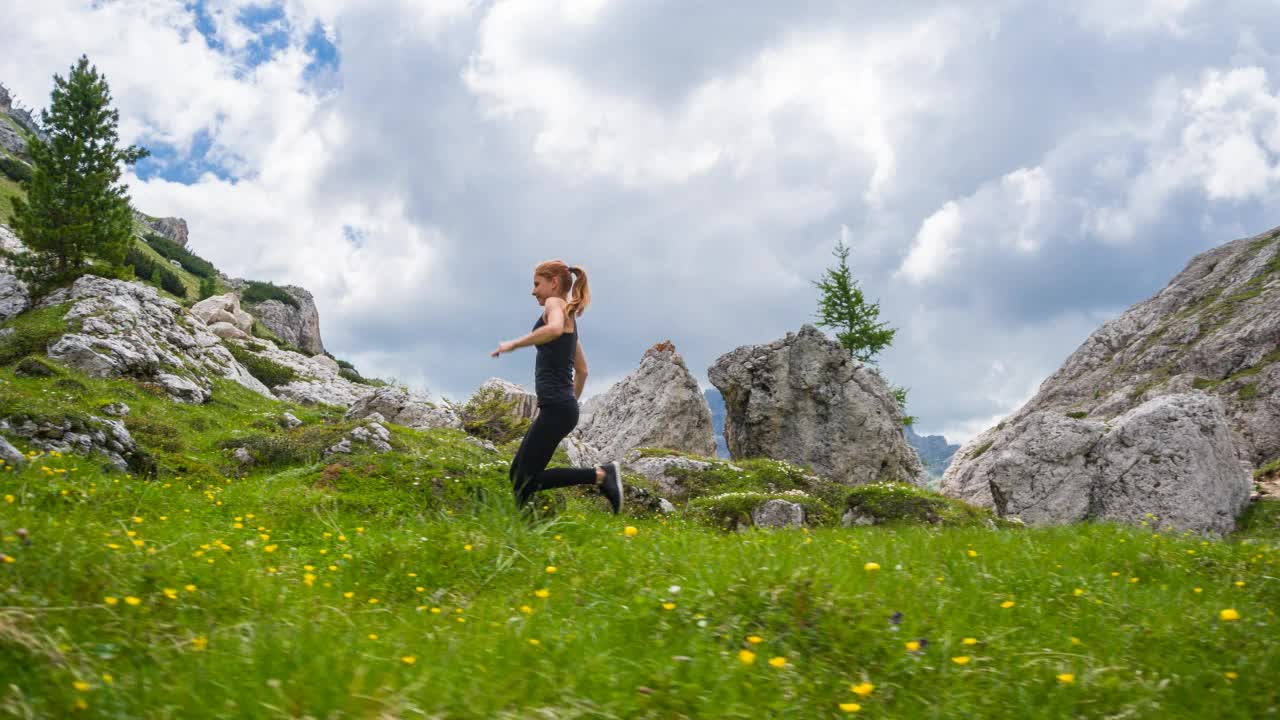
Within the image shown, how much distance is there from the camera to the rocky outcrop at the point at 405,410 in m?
29.9

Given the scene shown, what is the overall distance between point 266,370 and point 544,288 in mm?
46107

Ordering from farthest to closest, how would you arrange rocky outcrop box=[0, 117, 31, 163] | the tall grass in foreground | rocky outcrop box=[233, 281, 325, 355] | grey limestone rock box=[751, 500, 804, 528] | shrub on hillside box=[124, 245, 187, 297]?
rocky outcrop box=[0, 117, 31, 163] → rocky outcrop box=[233, 281, 325, 355] → shrub on hillside box=[124, 245, 187, 297] → grey limestone rock box=[751, 500, 804, 528] → the tall grass in foreground

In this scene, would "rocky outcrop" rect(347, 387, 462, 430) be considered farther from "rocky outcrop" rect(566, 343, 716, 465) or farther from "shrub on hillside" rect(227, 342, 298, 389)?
"shrub on hillside" rect(227, 342, 298, 389)

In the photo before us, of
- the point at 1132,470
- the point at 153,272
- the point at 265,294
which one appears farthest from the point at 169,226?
the point at 1132,470

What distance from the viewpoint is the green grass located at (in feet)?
11.4

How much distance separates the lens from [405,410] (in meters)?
30.6

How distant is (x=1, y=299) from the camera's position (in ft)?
128

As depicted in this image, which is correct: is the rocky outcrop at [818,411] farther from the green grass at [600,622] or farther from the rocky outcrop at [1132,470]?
the green grass at [600,622]

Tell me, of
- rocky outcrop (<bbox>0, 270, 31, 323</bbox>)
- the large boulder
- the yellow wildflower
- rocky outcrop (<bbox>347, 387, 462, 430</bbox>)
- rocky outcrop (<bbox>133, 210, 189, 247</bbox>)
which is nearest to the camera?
the yellow wildflower

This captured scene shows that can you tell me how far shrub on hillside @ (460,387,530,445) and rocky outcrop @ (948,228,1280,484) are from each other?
23556 millimetres

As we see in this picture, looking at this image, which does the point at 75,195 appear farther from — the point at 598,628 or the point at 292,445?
the point at 598,628

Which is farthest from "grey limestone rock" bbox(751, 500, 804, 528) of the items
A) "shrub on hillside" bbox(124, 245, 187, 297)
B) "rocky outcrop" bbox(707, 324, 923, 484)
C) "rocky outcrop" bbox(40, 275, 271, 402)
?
"shrub on hillside" bbox(124, 245, 187, 297)

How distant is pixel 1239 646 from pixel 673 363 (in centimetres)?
3582

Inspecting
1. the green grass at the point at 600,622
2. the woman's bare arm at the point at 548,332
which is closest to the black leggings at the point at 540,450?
the woman's bare arm at the point at 548,332
